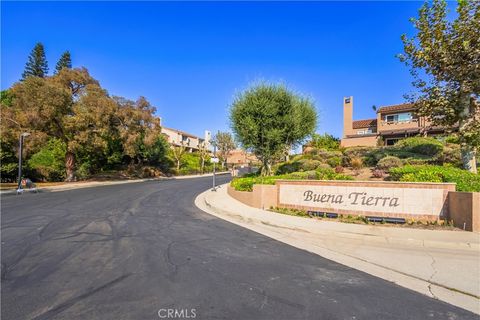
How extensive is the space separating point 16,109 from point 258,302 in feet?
102

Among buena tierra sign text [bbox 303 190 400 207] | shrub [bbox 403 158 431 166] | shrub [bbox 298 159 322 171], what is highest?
shrub [bbox 403 158 431 166]

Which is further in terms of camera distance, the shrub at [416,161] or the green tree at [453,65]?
the shrub at [416,161]

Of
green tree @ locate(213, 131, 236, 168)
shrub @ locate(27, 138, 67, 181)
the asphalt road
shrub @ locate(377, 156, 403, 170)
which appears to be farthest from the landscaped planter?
green tree @ locate(213, 131, 236, 168)

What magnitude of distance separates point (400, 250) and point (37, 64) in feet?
224

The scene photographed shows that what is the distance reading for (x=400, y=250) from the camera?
6.29 meters

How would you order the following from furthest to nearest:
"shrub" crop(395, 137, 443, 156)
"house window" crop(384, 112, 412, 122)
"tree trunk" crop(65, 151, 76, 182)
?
"house window" crop(384, 112, 412, 122)
"tree trunk" crop(65, 151, 76, 182)
"shrub" crop(395, 137, 443, 156)

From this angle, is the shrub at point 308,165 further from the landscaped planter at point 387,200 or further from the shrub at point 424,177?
the shrub at point 424,177

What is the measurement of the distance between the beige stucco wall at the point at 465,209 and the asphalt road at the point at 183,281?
479cm

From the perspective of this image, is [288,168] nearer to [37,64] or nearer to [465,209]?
[465,209]

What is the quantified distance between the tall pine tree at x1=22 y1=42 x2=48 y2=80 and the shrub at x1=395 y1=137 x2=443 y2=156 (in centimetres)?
6260

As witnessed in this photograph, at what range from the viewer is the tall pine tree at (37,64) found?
5328 cm

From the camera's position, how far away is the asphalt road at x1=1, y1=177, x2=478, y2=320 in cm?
346

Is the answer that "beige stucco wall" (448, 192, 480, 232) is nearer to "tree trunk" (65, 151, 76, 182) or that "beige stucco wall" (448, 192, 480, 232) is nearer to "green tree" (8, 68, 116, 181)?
"green tree" (8, 68, 116, 181)

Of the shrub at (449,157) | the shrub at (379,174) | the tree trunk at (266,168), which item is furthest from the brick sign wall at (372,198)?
the shrub at (449,157)
